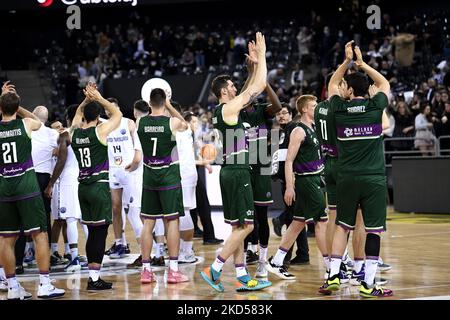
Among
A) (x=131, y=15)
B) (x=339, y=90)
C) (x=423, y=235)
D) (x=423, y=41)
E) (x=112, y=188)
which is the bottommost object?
(x=423, y=235)

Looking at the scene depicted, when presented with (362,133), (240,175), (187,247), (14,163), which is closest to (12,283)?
(14,163)

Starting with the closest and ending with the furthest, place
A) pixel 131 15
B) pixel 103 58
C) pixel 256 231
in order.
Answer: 1. pixel 256 231
2. pixel 103 58
3. pixel 131 15

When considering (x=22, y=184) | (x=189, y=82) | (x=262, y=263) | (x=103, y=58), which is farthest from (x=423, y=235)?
(x=103, y=58)

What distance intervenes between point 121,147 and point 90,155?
8.78 feet

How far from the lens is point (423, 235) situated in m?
14.3

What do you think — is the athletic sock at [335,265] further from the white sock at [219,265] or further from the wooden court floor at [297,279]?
the white sock at [219,265]

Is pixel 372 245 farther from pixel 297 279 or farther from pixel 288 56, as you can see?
pixel 288 56

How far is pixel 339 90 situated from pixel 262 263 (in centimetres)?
243

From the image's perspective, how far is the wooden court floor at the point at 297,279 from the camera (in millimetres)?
9133

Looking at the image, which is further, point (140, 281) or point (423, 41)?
point (423, 41)

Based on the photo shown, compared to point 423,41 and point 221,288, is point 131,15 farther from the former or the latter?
point 221,288

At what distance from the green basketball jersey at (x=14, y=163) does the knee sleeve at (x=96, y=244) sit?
955 mm

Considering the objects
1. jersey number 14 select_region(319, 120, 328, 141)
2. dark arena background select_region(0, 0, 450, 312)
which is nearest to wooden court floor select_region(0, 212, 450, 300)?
dark arena background select_region(0, 0, 450, 312)

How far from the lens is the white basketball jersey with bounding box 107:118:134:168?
41.1 ft
